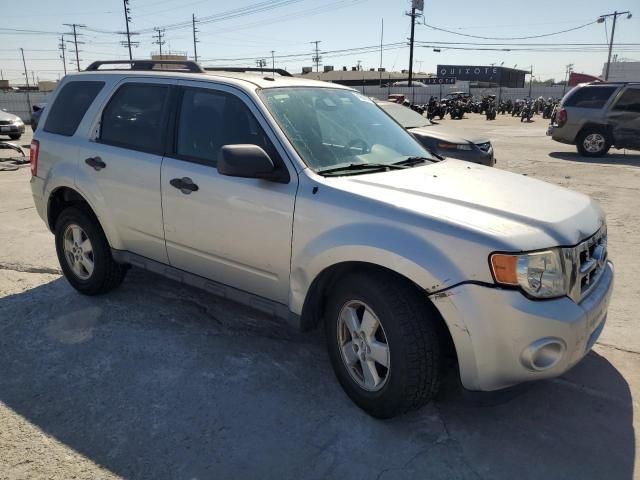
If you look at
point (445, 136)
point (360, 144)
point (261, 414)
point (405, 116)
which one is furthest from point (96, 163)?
point (405, 116)

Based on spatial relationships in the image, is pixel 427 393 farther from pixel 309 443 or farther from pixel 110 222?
pixel 110 222

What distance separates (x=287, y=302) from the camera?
315cm

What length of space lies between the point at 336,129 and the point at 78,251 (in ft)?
8.18

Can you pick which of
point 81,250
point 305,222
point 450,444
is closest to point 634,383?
point 450,444

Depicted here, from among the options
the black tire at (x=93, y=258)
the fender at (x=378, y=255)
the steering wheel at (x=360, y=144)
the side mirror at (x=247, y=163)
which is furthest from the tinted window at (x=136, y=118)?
the fender at (x=378, y=255)

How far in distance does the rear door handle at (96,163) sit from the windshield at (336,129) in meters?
1.51

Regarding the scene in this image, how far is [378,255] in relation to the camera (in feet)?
8.56

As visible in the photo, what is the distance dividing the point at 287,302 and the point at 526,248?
1.42m

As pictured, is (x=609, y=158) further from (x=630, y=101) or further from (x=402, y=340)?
(x=402, y=340)

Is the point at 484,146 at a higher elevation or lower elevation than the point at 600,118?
lower

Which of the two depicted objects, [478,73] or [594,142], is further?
[478,73]

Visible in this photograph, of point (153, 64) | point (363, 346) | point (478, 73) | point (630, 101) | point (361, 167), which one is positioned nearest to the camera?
point (363, 346)

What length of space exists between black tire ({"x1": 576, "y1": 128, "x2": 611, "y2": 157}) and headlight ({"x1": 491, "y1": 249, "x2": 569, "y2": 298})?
12.7 m

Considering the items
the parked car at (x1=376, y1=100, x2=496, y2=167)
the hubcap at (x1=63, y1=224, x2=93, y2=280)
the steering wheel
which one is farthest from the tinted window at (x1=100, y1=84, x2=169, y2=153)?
the parked car at (x1=376, y1=100, x2=496, y2=167)
